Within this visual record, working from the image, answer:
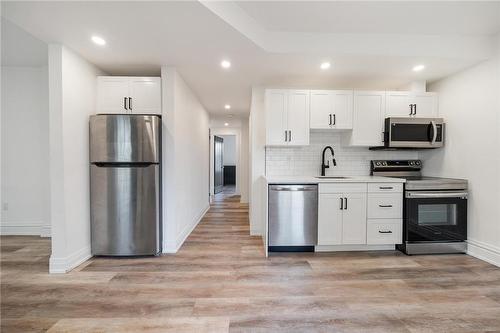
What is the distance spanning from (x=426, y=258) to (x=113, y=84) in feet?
14.5

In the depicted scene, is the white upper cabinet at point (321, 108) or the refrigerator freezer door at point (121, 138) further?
the white upper cabinet at point (321, 108)

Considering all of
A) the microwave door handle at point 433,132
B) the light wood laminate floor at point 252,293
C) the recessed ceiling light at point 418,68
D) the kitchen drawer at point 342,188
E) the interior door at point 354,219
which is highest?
the recessed ceiling light at point 418,68

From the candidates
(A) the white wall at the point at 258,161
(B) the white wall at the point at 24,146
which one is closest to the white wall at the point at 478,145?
(A) the white wall at the point at 258,161

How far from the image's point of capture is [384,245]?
3184 mm

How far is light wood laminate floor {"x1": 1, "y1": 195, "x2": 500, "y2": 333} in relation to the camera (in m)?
1.75

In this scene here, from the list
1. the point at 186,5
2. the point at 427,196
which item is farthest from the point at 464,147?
the point at 186,5

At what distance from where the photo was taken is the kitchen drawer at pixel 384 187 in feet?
10.0

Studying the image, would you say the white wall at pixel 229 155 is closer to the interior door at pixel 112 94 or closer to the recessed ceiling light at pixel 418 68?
the interior door at pixel 112 94

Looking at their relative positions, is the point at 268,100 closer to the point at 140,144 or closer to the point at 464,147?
the point at 140,144

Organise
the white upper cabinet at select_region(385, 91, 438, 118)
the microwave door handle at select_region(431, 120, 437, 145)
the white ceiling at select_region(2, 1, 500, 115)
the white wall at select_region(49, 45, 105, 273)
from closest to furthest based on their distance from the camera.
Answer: the white ceiling at select_region(2, 1, 500, 115) → the white wall at select_region(49, 45, 105, 273) → the microwave door handle at select_region(431, 120, 437, 145) → the white upper cabinet at select_region(385, 91, 438, 118)

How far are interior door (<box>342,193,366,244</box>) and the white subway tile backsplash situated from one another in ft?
2.41

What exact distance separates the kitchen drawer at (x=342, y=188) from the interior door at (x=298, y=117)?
0.71m

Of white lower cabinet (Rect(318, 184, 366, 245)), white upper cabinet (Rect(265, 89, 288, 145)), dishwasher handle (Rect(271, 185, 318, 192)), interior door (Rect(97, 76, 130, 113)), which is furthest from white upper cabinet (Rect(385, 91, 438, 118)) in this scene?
interior door (Rect(97, 76, 130, 113))

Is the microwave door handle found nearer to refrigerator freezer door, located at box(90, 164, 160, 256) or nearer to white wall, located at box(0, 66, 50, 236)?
refrigerator freezer door, located at box(90, 164, 160, 256)
